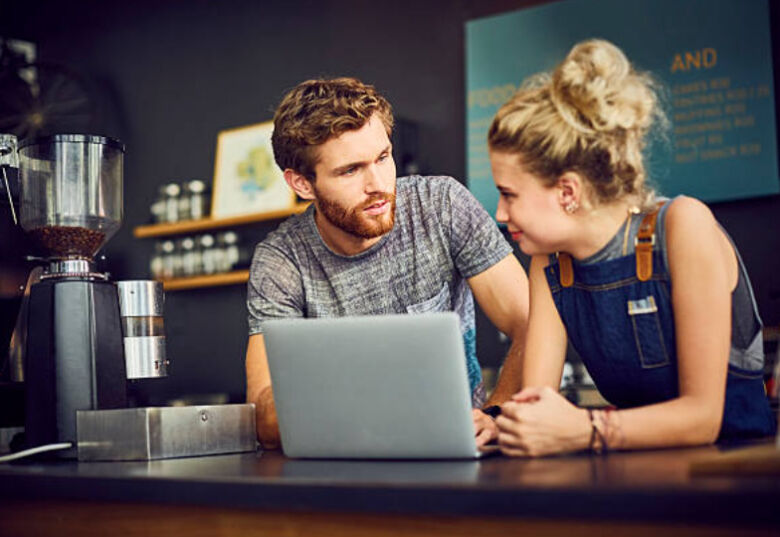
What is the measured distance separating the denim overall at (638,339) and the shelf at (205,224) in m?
2.99

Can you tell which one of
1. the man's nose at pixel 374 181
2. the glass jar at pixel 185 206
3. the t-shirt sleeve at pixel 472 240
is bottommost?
the t-shirt sleeve at pixel 472 240

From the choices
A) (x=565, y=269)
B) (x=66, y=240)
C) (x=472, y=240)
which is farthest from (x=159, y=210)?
(x=565, y=269)

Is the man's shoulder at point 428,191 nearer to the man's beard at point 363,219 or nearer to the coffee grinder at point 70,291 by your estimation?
the man's beard at point 363,219

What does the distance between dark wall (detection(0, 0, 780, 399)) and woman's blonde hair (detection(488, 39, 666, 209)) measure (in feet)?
8.76

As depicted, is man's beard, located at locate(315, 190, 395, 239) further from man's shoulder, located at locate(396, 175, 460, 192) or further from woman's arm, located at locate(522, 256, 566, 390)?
woman's arm, located at locate(522, 256, 566, 390)

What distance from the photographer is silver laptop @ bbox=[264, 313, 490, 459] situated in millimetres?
1297

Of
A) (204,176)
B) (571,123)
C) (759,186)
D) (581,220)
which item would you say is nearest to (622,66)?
(571,123)

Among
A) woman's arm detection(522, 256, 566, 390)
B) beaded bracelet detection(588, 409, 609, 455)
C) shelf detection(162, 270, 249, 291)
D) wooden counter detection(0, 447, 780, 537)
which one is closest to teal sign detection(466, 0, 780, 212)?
shelf detection(162, 270, 249, 291)

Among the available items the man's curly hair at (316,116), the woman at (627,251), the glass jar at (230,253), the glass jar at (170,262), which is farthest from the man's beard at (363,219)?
the glass jar at (170,262)

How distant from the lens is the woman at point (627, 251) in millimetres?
1386

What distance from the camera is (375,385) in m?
1.33

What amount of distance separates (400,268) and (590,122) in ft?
2.53

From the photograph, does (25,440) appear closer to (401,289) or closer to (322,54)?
(401,289)

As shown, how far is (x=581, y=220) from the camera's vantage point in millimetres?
1524
